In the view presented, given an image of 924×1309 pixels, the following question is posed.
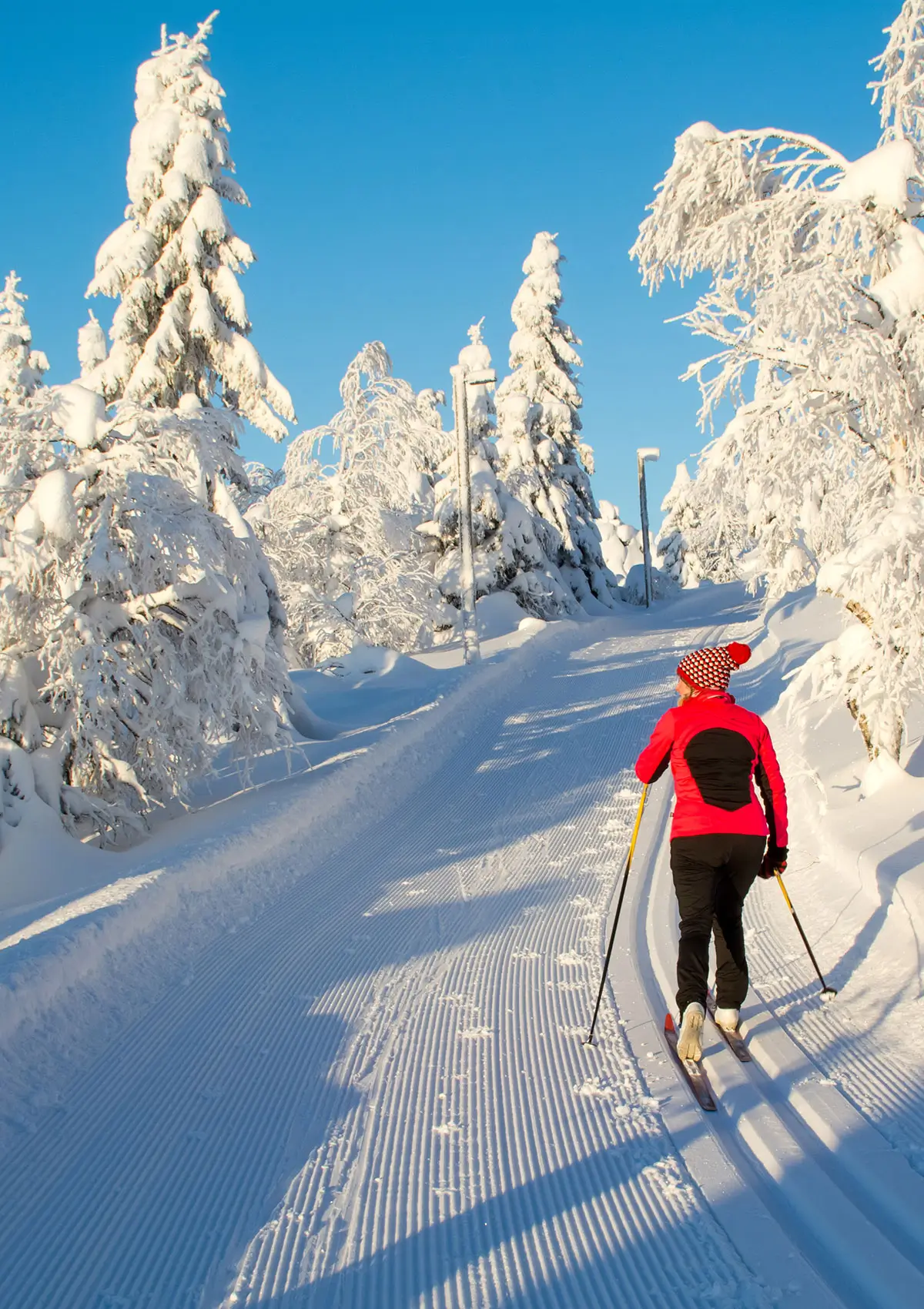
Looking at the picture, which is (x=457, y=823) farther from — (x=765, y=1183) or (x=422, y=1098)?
(x=765, y=1183)

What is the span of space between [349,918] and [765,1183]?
3.91 meters

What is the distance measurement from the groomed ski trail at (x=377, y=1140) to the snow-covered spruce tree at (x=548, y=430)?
26428mm

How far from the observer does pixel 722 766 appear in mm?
4371

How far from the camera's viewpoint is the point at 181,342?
15.8 metres

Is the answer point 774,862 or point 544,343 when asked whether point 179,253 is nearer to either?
point 774,862

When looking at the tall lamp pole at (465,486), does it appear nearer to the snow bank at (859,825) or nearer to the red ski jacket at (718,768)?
the snow bank at (859,825)

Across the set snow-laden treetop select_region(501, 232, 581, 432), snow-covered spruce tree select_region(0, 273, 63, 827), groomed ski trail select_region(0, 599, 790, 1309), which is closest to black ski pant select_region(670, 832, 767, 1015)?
groomed ski trail select_region(0, 599, 790, 1309)

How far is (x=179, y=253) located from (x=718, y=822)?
49.0 ft

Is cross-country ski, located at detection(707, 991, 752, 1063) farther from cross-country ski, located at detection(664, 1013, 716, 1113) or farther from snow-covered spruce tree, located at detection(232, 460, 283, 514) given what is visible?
snow-covered spruce tree, located at detection(232, 460, 283, 514)

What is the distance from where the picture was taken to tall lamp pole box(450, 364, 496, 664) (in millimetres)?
18031

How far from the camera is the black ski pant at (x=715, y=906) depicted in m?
4.34

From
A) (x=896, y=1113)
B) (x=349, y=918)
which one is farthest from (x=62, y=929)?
(x=896, y=1113)

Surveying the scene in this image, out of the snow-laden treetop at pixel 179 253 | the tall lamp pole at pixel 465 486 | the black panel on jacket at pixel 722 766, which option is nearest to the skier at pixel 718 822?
the black panel on jacket at pixel 722 766

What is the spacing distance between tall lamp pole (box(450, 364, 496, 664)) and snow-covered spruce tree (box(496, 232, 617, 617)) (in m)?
12.9
